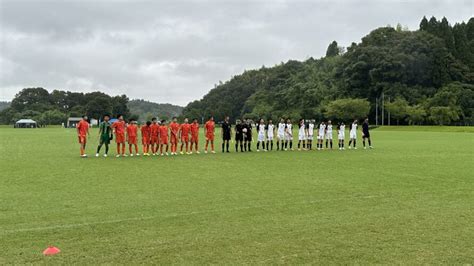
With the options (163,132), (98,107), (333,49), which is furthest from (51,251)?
(333,49)

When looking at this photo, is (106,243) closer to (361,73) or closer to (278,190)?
(278,190)

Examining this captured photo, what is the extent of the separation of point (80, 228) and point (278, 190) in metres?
4.66

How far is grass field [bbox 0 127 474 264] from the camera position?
5.22m

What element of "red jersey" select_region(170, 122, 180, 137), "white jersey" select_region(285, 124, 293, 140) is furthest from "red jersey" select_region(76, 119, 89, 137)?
"white jersey" select_region(285, 124, 293, 140)

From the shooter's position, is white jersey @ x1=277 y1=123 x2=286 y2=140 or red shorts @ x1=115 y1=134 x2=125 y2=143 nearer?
red shorts @ x1=115 y1=134 x2=125 y2=143

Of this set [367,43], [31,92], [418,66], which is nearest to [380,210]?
[418,66]

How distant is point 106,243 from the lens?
5.60 meters

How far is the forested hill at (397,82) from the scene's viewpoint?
71.1 meters

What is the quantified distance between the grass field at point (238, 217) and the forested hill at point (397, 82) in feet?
205

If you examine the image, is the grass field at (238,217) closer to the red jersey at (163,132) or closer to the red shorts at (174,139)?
the red jersey at (163,132)

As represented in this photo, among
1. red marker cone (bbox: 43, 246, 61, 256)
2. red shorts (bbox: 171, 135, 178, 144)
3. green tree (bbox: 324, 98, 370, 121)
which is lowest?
red marker cone (bbox: 43, 246, 61, 256)

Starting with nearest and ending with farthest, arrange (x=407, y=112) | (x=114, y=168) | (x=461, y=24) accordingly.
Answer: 1. (x=114, y=168)
2. (x=407, y=112)
3. (x=461, y=24)

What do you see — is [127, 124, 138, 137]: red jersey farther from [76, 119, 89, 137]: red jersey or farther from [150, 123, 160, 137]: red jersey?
[76, 119, 89, 137]: red jersey

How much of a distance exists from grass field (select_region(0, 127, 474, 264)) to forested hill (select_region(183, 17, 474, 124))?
62.4 m
